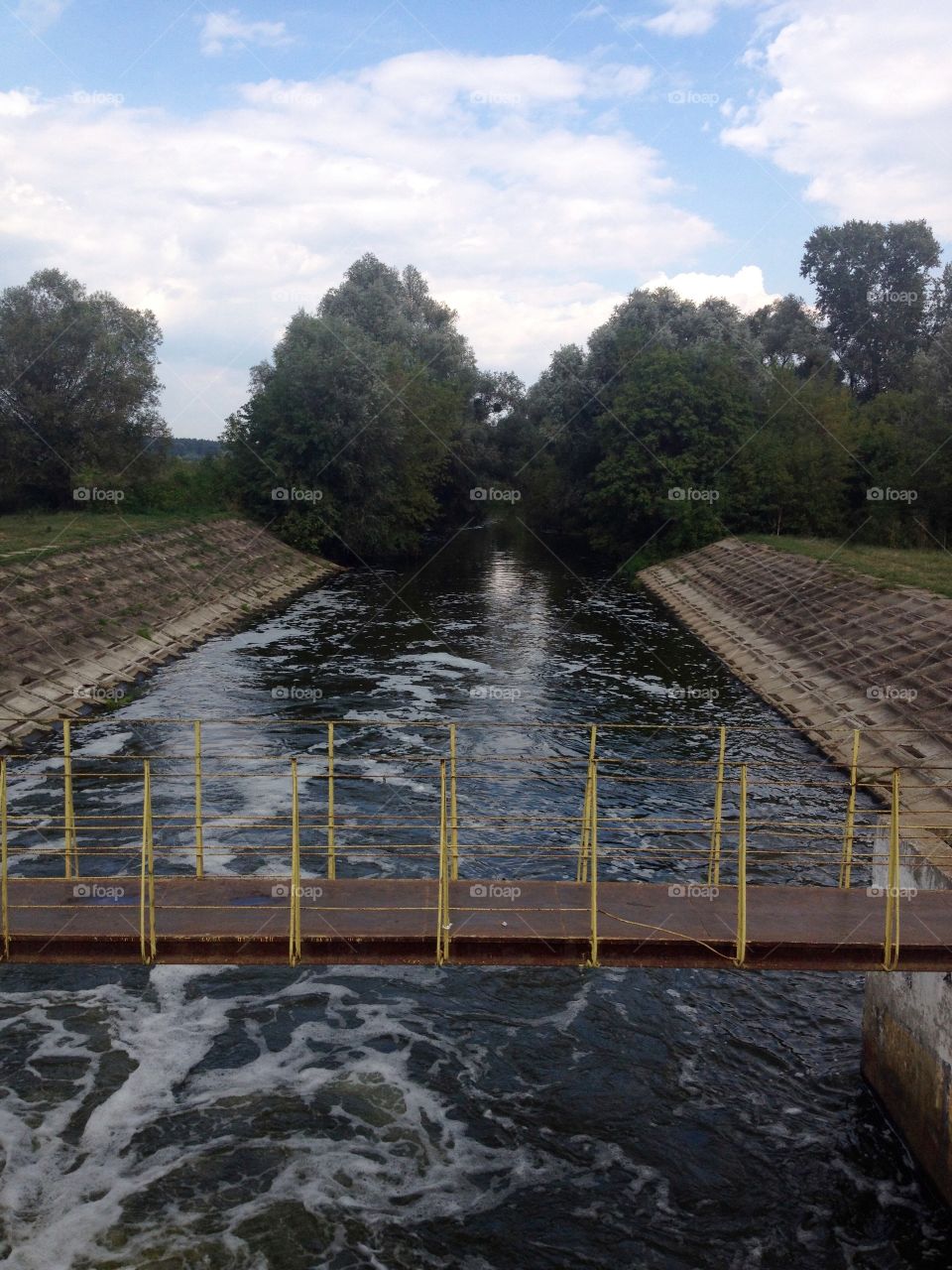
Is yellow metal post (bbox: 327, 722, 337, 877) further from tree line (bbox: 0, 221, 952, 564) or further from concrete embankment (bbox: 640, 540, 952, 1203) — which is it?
tree line (bbox: 0, 221, 952, 564)

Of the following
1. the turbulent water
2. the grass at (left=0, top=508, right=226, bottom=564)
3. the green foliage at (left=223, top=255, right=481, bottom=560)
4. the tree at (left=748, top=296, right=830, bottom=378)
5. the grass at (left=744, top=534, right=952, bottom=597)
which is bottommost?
the turbulent water

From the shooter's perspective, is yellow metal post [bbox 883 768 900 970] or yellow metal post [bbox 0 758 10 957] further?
yellow metal post [bbox 0 758 10 957]

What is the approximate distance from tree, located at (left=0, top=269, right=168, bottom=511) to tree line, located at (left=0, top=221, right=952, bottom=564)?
10 centimetres

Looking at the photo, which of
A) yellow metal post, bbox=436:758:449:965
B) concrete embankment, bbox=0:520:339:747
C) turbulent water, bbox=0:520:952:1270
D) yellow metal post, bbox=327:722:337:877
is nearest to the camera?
turbulent water, bbox=0:520:952:1270

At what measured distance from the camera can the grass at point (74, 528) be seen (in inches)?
1489

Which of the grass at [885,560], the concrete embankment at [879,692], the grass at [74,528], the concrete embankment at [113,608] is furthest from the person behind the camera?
the grass at [74,528]

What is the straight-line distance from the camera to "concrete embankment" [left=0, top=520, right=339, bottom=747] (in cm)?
2642

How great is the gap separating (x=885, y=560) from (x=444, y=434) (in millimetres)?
35159

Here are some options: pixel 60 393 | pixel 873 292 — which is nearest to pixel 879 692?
pixel 60 393

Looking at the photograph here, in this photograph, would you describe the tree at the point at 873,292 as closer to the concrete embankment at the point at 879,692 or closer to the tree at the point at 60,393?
the concrete embankment at the point at 879,692

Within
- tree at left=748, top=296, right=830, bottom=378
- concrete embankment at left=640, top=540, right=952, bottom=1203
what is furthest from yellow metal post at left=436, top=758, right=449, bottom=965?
tree at left=748, top=296, right=830, bottom=378

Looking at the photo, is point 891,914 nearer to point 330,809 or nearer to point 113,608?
point 330,809

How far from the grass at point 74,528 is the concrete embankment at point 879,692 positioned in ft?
78.9

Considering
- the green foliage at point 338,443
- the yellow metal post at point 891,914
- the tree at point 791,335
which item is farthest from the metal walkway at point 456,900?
the tree at point 791,335
